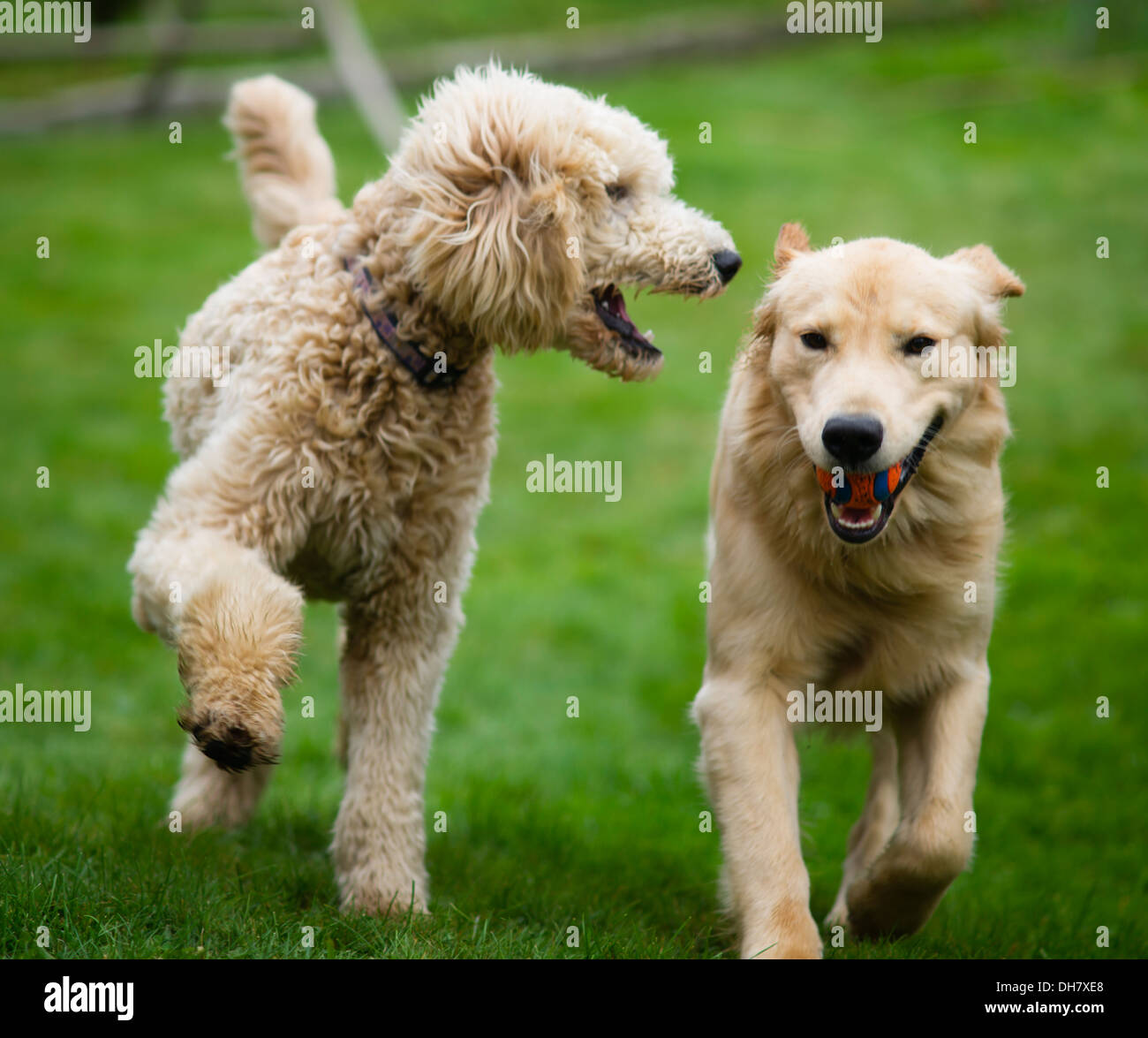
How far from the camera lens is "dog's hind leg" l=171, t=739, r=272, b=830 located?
16.6 ft

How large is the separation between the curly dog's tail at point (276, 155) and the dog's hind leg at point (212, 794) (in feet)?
6.70

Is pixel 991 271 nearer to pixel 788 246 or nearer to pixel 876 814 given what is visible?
pixel 788 246

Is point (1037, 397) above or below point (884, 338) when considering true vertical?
above

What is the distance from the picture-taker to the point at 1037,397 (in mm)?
10977

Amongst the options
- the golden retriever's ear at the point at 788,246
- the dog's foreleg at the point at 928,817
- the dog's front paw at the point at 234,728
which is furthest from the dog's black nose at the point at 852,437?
the dog's front paw at the point at 234,728

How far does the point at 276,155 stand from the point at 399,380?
1.63m

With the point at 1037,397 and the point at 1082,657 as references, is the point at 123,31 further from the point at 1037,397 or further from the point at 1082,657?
the point at 1082,657

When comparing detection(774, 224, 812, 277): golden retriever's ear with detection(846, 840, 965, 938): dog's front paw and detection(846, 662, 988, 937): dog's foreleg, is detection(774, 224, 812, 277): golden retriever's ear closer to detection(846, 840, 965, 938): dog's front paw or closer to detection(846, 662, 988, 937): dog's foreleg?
detection(846, 662, 988, 937): dog's foreleg

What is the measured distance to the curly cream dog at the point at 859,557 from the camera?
3.79m

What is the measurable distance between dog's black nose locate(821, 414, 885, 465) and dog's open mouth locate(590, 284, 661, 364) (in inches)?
44.3

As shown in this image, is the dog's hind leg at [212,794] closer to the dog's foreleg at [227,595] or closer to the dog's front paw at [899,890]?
the dog's foreleg at [227,595]

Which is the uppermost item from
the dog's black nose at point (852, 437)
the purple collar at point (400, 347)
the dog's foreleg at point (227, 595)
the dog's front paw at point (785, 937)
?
the purple collar at point (400, 347)
